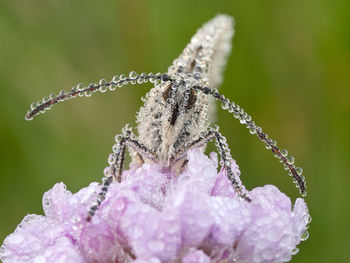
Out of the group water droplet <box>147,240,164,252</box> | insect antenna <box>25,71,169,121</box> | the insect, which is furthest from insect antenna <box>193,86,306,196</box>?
water droplet <box>147,240,164,252</box>

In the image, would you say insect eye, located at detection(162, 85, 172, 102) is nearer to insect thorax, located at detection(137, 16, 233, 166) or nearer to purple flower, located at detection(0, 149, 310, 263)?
insect thorax, located at detection(137, 16, 233, 166)

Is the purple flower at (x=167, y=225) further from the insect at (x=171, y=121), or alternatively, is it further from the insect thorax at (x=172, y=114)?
the insect thorax at (x=172, y=114)

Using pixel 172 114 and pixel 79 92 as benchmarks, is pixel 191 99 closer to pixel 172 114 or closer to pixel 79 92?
pixel 172 114

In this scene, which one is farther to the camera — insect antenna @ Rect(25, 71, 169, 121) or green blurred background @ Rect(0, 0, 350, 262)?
green blurred background @ Rect(0, 0, 350, 262)

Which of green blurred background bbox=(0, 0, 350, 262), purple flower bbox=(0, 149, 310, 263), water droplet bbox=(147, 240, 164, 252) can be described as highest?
green blurred background bbox=(0, 0, 350, 262)

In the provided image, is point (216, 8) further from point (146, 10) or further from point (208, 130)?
point (208, 130)

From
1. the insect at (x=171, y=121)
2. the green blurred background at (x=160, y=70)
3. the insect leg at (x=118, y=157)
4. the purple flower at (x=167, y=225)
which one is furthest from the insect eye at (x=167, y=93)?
the green blurred background at (x=160, y=70)

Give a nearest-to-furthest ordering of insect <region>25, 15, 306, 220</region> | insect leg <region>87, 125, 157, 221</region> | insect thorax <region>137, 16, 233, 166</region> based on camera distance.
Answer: insect leg <region>87, 125, 157, 221</region> → insect <region>25, 15, 306, 220</region> → insect thorax <region>137, 16, 233, 166</region>
